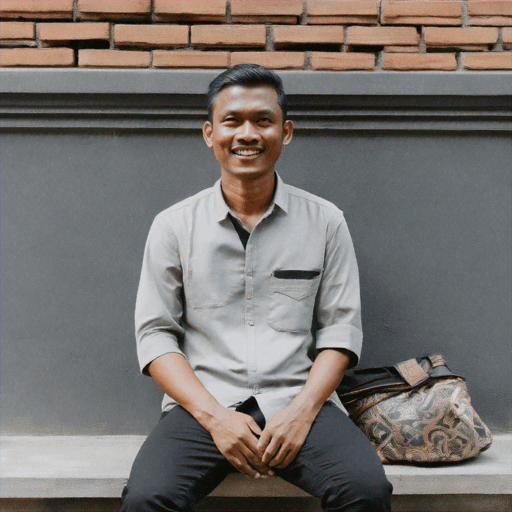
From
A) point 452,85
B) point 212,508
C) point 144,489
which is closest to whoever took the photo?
point 144,489

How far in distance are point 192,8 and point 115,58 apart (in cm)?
44

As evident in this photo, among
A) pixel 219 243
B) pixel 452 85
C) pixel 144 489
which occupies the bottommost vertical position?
pixel 144 489

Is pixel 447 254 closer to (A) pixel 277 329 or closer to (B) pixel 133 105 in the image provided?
(A) pixel 277 329

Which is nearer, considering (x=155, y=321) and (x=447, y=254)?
(x=155, y=321)

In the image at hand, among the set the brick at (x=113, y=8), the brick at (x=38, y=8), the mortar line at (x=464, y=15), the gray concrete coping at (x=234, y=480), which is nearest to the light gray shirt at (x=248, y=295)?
the gray concrete coping at (x=234, y=480)

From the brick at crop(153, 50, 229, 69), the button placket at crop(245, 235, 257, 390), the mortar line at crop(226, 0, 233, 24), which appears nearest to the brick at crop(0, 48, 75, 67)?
the brick at crop(153, 50, 229, 69)

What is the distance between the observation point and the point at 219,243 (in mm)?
2586

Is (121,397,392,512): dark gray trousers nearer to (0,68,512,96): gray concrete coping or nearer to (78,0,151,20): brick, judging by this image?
(0,68,512,96): gray concrete coping

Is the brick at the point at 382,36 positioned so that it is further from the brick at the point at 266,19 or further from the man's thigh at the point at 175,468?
the man's thigh at the point at 175,468

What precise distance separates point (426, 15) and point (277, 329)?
171cm

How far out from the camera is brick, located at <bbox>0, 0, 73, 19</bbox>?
307 centimetres

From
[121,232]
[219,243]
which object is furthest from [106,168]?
[219,243]

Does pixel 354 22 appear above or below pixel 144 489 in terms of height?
above

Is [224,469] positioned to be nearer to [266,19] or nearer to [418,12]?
[266,19]
